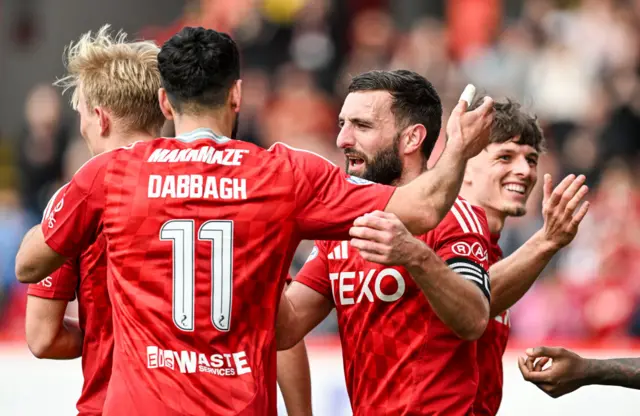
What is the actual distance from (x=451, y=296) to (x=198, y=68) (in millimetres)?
1268

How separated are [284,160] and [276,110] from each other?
9.64 metres

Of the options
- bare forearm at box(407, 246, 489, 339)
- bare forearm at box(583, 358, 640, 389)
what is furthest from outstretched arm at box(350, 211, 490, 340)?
bare forearm at box(583, 358, 640, 389)

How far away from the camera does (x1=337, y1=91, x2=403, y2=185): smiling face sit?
5.29 m

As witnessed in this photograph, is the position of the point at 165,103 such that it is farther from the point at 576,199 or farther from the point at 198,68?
the point at 576,199

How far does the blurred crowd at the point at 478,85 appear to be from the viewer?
11719 mm

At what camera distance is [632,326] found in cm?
1073

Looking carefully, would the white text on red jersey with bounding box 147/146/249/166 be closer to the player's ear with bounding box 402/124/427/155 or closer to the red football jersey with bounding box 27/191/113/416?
the red football jersey with bounding box 27/191/113/416

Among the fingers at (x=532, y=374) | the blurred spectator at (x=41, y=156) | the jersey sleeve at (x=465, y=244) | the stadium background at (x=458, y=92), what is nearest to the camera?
the jersey sleeve at (x=465, y=244)

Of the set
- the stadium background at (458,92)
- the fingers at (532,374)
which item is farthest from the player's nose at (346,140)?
the stadium background at (458,92)

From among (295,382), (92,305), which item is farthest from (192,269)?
(295,382)

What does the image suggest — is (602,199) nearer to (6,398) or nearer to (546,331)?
(546,331)

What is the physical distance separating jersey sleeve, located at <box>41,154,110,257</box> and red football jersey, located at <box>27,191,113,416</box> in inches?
16.6

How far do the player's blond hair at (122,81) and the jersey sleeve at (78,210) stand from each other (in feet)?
2.27

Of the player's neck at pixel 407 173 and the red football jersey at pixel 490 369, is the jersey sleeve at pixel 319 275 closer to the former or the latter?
the player's neck at pixel 407 173
